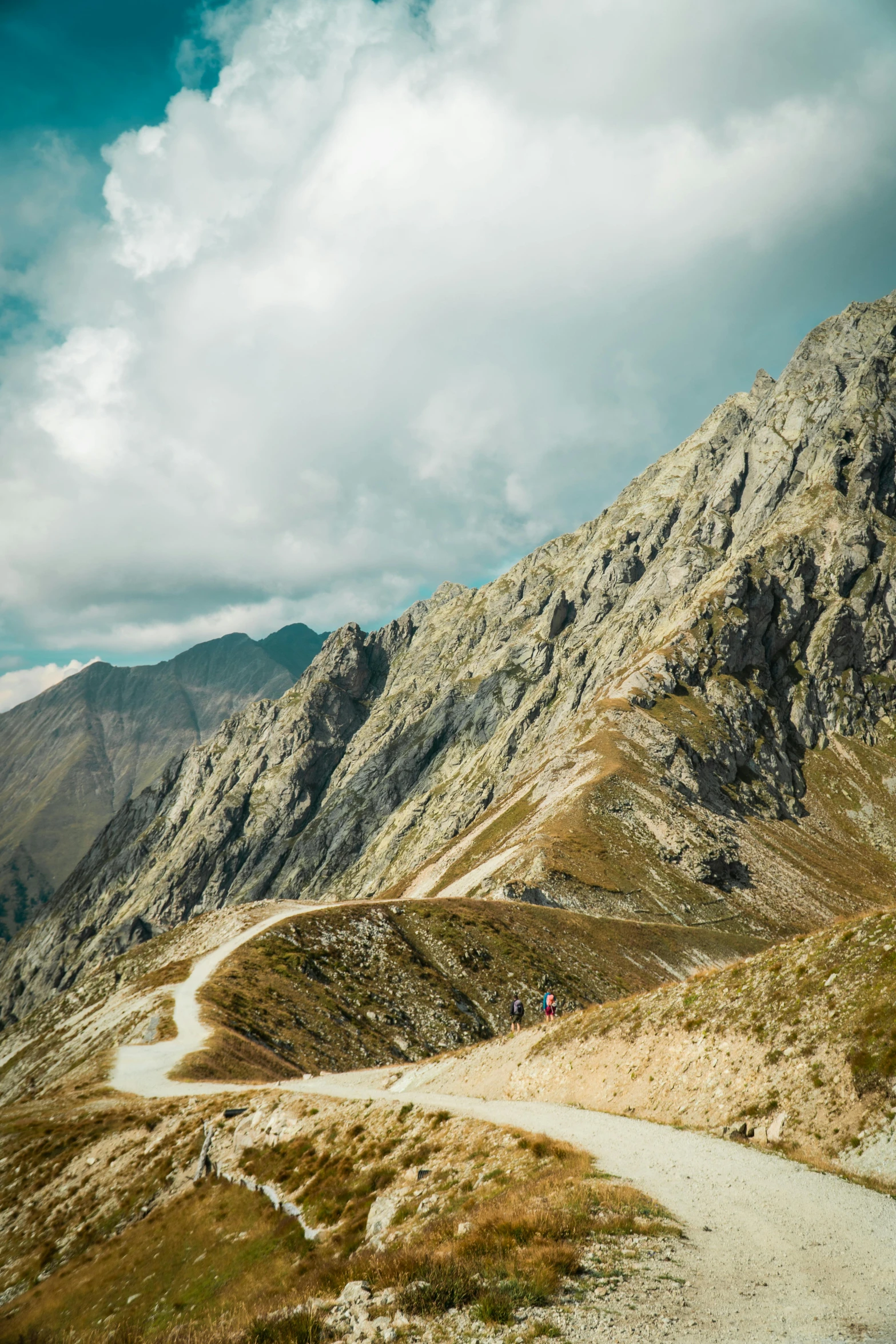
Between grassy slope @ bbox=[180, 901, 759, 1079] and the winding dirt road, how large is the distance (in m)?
30.0

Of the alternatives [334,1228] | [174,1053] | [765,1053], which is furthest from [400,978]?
[765,1053]

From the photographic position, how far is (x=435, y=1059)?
3678 cm

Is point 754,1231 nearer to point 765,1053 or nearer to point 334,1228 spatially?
point 765,1053

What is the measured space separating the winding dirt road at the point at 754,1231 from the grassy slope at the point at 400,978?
3002cm

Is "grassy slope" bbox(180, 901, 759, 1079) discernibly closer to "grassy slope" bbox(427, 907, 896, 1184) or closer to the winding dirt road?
"grassy slope" bbox(427, 907, 896, 1184)

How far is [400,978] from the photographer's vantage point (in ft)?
216

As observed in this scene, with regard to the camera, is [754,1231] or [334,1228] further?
[334,1228]

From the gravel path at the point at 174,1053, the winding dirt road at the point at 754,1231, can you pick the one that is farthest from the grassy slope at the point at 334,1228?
the gravel path at the point at 174,1053

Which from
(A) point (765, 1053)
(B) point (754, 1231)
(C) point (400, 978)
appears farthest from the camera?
(C) point (400, 978)

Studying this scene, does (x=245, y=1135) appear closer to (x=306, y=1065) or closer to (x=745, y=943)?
(x=306, y=1065)

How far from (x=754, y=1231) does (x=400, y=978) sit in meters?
56.4

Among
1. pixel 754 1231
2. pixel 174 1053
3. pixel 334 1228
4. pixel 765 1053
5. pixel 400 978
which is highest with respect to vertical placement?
pixel 754 1231

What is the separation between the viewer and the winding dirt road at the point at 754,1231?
10141mm

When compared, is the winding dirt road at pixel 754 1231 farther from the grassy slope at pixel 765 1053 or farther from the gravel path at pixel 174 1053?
the gravel path at pixel 174 1053
